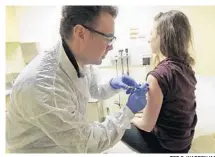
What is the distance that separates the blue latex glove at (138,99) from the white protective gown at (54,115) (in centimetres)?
2

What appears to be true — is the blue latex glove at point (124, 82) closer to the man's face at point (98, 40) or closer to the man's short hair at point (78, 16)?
the man's face at point (98, 40)

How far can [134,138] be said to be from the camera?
4.35ft

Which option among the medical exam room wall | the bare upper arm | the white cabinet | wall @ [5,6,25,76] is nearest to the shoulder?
the bare upper arm

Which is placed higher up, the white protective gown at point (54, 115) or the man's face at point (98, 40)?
the man's face at point (98, 40)

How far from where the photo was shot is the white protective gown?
3.43 feet

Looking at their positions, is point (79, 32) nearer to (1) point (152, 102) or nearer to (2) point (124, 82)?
(2) point (124, 82)

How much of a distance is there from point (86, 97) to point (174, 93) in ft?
1.28

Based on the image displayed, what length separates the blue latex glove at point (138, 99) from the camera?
1126 mm

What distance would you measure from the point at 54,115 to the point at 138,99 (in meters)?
0.35

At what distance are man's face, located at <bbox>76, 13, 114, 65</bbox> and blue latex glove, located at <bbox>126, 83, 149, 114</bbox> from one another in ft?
0.67

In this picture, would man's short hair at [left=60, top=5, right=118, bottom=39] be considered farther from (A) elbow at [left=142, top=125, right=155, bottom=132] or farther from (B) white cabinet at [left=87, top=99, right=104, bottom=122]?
(A) elbow at [left=142, top=125, right=155, bottom=132]

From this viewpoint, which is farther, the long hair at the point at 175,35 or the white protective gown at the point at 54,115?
the long hair at the point at 175,35

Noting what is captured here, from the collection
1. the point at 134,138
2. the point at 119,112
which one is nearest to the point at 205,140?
the point at 134,138

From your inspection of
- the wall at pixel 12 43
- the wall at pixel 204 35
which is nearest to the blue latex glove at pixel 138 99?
the wall at pixel 204 35
